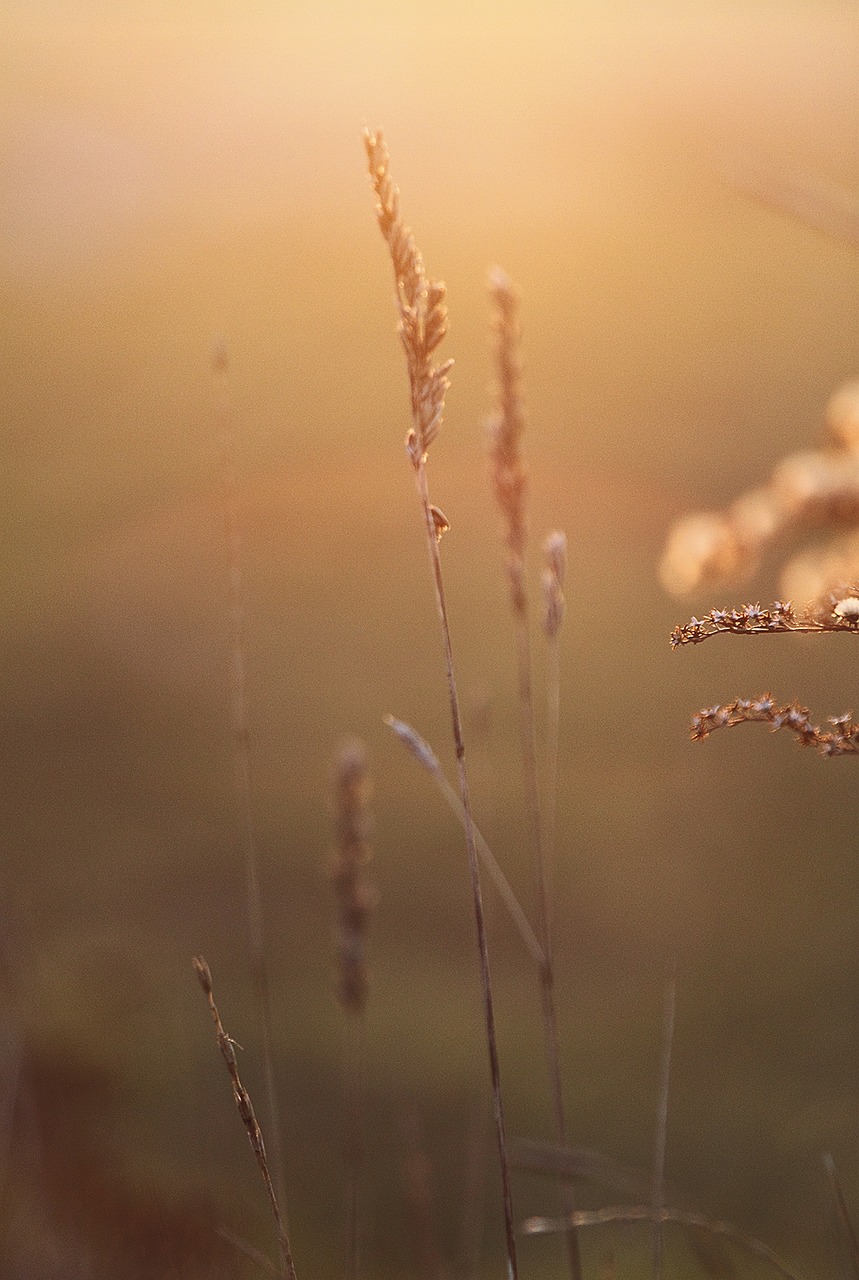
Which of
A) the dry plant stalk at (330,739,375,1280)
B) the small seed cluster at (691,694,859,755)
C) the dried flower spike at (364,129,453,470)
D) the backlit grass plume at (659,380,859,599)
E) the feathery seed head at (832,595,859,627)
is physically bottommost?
the dry plant stalk at (330,739,375,1280)

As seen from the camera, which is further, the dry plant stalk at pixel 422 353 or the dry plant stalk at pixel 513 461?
the dry plant stalk at pixel 513 461

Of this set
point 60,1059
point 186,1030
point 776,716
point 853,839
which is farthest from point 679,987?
point 776,716

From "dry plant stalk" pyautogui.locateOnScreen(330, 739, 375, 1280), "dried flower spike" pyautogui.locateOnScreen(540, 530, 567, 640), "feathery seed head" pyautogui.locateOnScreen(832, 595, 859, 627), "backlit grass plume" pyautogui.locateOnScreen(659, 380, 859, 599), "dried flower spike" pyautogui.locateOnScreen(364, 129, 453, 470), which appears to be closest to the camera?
"feathery seed head" pyautogui.locateOnScreen(832, 595, 859, 627)

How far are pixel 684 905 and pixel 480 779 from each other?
27.9 inches

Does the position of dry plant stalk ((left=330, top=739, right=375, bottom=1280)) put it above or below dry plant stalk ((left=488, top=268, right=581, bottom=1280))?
below

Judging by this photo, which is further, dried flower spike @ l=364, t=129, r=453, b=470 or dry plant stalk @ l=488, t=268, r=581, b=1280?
dry plant stalk @ l=488, t=268, r=581, b=1280

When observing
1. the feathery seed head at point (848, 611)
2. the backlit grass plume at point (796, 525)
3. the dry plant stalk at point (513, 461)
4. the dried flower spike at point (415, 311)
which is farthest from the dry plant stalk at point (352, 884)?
the feathery seed head at point (848, 611)

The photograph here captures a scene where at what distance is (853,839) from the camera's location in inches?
108

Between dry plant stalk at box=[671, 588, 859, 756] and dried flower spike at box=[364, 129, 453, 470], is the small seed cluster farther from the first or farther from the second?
dried flower spike at box=[364, 129, 453, 470]

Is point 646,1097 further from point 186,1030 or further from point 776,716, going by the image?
point 776,716

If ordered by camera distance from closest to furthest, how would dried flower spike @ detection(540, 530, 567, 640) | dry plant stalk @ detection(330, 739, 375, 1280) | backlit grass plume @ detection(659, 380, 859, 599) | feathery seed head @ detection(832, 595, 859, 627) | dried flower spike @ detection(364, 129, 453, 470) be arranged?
feathery seed head @ detection(832, 595, 859, 627), dried flower spike @ detection(364, 129, 453, 470), backlit grass plume @ detection(659, 380, 859, 599), dried flower spike @ detection(540, 530, 567, 640), dry plant stalk @ detection(330, 739, 375, 1280)

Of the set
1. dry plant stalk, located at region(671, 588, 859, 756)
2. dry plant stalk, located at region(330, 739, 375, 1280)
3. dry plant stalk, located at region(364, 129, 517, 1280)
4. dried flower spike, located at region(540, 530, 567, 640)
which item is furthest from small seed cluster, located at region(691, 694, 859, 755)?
dry plant stalk, located at region(330, 739, 375, 1280)

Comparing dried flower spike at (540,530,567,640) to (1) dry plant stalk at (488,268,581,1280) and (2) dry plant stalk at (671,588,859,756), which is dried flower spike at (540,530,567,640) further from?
(2) dry plant stalk at (671,588,859,756)

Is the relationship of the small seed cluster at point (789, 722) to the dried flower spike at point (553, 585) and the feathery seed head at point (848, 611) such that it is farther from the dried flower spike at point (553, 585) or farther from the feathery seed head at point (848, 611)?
the dried flower spike at point (553, 585)
